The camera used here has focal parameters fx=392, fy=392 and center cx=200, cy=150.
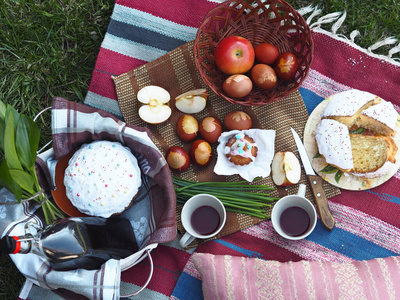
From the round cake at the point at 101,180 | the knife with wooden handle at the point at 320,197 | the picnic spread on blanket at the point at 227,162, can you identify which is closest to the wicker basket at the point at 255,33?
the picnic spread on blanket at the point at 227,162

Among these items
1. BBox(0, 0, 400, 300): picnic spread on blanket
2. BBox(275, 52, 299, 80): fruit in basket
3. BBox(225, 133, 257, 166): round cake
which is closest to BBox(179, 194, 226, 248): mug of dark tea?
BBox(0, 0, 400, 300): picnic spread on blanket

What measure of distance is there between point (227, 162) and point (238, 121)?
0.12 m

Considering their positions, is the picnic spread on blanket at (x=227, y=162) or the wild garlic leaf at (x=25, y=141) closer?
the wild garlic leaf at (x=25, y=141)

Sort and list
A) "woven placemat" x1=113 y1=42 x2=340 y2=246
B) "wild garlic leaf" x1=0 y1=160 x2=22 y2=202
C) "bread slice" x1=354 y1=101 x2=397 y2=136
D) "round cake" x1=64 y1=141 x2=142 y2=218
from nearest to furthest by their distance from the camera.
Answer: "wild garlic leaf" x1=0 y1=160 x2=22 y2=202 < "round cake" x1=64 y1=141 x2=142 y2=218 < "bread slice" x1=354 y1=101 x2=397 y2=136 < "woven placemat" x1=113 y1=42 x2=340 y2=246

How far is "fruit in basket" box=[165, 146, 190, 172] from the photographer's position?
42.8 inches

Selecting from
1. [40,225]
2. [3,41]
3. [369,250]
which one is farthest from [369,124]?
[3,41]

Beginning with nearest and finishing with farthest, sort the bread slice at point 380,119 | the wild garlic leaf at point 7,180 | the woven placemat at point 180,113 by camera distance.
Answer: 1. the wild garlic leaf at point 7,180
2. the bread slice at point 380,119
3. the woven placemat at point 180,113

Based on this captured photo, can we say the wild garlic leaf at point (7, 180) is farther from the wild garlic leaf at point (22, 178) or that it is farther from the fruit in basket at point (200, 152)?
the fruit in basket at point (200, 152)

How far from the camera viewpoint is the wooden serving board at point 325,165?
1090 millimetres

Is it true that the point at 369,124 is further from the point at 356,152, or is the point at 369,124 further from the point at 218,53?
the point at 218,53

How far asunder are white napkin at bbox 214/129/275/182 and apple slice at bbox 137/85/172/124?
18cm

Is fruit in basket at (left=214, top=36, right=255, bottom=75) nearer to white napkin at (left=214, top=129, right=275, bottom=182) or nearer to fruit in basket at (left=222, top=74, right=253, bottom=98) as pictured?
fruit in basket at (left=222, top=74, right=253, bottom=98)

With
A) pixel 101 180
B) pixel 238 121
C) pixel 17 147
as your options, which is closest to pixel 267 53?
pixel 238 121

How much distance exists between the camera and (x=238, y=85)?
1.04m
